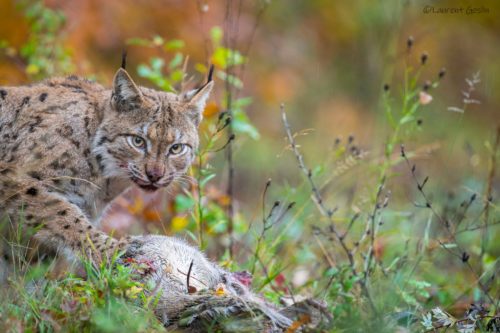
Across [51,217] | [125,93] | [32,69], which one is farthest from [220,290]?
[32,69]

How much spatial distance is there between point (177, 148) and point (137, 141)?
297 millimetres

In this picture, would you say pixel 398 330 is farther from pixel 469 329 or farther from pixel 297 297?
pixel 297 297

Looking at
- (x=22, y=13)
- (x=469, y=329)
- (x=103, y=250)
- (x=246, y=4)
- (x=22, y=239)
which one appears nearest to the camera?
(x=469, y=329)

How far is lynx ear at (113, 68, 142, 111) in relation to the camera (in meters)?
5.32

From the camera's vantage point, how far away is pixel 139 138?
17.7ft

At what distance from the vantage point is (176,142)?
548 cm

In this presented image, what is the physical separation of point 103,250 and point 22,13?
514 centimetres

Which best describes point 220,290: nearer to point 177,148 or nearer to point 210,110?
point 177,148

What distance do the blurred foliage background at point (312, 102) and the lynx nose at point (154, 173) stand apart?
1.10ft

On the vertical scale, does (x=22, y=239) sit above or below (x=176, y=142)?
below

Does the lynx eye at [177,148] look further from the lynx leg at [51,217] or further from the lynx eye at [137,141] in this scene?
the lynx leg at [51,217]

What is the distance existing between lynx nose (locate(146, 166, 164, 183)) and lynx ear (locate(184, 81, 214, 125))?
58 centimetres

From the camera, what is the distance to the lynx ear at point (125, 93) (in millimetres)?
5316

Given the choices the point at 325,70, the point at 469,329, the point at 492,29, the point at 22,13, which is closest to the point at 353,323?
the point at 469,329
